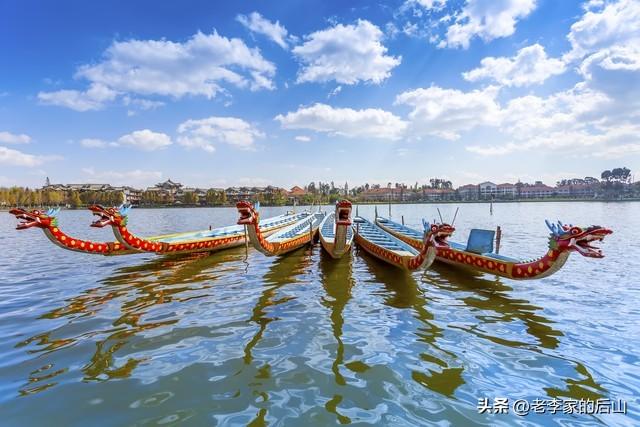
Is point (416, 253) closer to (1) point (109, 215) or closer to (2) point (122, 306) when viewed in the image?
(2) point (122, 306)

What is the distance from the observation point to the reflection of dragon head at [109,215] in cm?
1182

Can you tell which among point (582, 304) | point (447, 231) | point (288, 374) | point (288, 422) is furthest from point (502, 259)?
point (288, 422)

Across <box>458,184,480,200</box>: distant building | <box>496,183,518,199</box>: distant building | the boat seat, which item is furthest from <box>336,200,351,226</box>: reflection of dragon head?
<box>496,183,518,199</box>: distant building

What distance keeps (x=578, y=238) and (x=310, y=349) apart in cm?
666

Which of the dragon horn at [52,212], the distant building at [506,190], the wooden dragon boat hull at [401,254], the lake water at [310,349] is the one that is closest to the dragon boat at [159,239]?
the dragon horn at [52,212]

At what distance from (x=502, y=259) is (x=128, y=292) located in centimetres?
1214

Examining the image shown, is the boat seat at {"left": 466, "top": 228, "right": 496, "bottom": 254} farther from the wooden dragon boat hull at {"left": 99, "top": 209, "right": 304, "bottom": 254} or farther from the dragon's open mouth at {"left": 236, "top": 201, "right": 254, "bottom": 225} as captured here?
the wooden dragon boat hull at {"left": 99, "top": 209, "right": 304, "bottom": 254}

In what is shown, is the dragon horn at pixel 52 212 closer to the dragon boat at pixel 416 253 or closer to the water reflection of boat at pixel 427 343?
the water reflection of boat at pixel 427 343

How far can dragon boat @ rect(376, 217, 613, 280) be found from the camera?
7.42 metres

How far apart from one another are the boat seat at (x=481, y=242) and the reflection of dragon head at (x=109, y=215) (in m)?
13.4

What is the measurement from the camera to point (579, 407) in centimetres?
452

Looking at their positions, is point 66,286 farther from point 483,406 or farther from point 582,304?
point 582,304

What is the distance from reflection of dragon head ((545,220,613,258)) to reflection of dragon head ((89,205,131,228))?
14.0 meters

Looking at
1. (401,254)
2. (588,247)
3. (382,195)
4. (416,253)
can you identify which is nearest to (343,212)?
(401,254)
